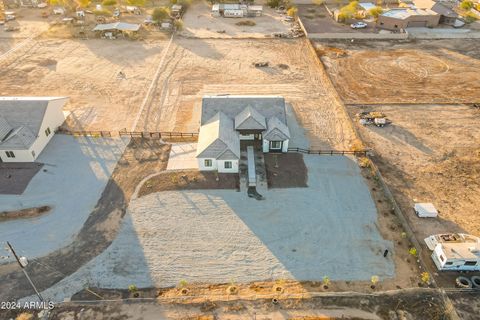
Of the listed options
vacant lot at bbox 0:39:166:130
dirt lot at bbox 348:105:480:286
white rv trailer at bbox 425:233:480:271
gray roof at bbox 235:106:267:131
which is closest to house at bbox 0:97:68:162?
vacant lot at bbox 0:39:166:130

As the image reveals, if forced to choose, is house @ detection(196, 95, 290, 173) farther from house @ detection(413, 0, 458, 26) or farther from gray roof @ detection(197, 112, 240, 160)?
house @ detection(413, 0, 458, 26)

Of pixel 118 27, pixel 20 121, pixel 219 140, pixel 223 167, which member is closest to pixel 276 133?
pixel 219 140

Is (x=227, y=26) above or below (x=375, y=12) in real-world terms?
below

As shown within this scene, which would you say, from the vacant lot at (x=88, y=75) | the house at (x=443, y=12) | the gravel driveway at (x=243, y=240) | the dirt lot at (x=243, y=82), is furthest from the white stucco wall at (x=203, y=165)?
the house at (x=443, y=12)

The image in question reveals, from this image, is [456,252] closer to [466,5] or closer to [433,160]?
[433,160]

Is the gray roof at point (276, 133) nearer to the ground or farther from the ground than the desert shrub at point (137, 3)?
nearer to the ground

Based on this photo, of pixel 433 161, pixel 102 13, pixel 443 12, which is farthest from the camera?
pixel 102 13

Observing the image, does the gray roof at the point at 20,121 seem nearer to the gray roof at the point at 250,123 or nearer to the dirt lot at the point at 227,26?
the gray roof at the point at 250,123

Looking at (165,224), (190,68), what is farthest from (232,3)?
(165,224)
